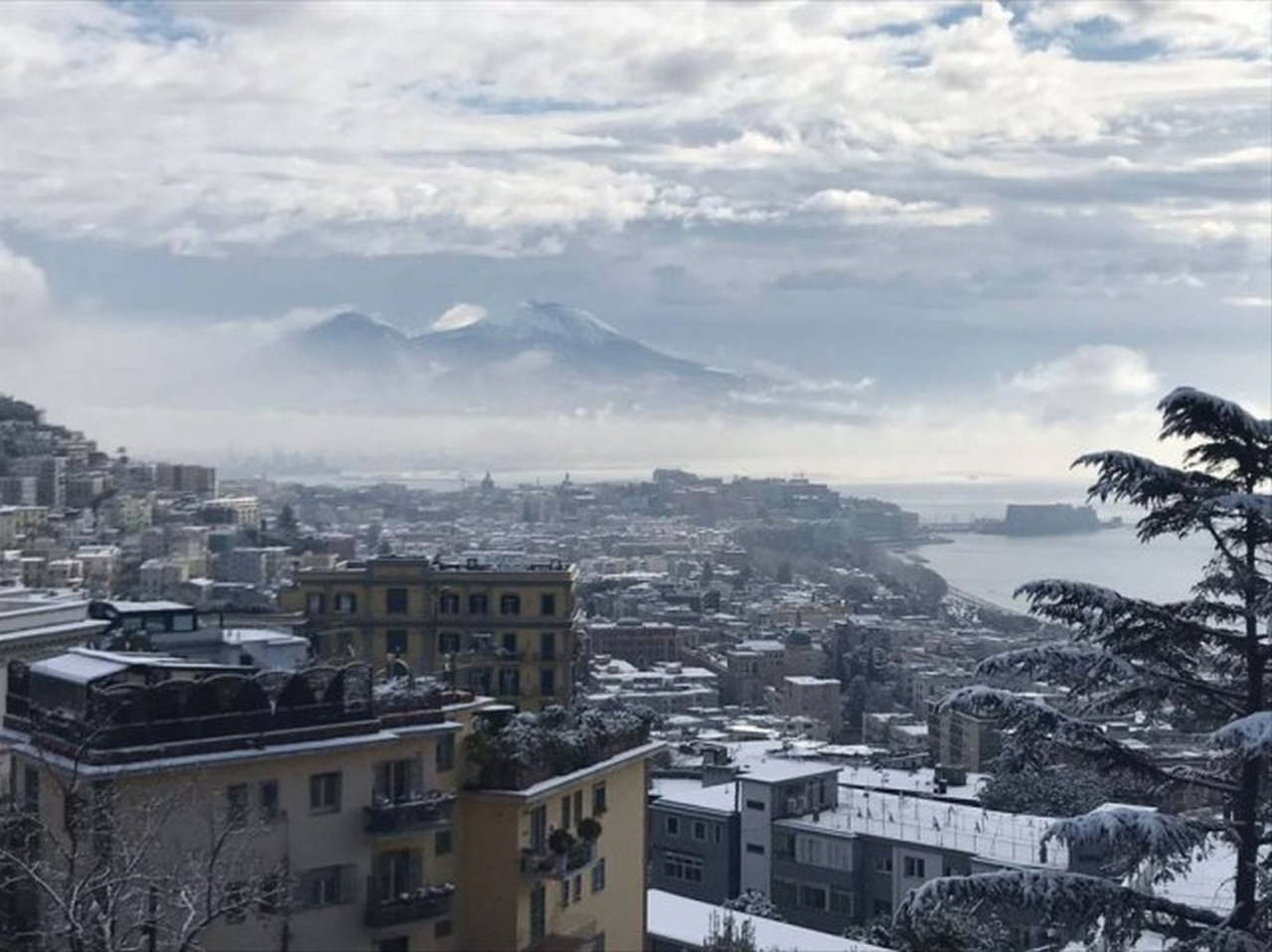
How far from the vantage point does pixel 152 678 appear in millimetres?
9766

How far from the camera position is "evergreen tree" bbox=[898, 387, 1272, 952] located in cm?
488

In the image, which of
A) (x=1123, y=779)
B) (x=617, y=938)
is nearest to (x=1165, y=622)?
(x=1123, y=779)

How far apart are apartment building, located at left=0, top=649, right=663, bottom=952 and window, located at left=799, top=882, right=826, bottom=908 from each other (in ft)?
36.2

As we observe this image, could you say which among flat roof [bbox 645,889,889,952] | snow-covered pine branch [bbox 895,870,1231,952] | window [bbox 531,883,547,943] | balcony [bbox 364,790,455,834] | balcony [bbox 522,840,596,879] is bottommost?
flat roof [bbox 645,889,889,952]

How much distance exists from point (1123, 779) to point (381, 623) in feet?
61.7

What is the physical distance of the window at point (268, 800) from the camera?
998 centimetres

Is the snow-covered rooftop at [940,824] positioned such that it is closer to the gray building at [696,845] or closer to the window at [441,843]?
the gray building at [696,845]

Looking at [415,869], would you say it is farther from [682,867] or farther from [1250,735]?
[682,867]

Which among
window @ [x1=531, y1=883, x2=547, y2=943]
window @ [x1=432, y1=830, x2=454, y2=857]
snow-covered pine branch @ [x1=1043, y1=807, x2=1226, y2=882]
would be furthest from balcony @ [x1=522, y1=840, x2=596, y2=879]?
snow-covered pine branch @ [x1=1043, y1=807, x2=1226, y2=882]

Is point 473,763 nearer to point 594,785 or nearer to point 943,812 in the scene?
point 594,785

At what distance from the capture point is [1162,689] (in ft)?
16.8

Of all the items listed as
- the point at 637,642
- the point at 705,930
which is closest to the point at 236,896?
the point at 705,930

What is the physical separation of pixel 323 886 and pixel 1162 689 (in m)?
6.82

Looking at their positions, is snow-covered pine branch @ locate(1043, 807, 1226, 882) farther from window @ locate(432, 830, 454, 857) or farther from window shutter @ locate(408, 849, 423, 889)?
window @ locate(432, 830, 454, 857)
